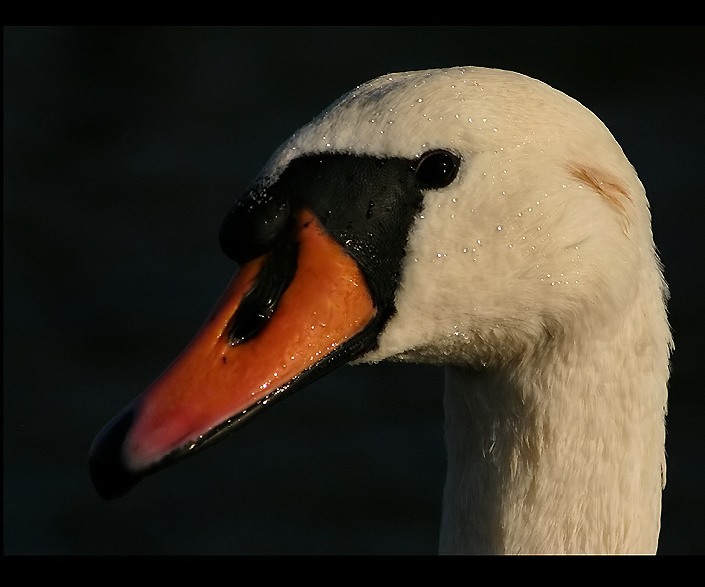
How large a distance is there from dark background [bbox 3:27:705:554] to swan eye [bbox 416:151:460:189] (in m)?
4.60

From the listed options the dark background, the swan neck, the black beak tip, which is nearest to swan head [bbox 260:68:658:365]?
the swan neck

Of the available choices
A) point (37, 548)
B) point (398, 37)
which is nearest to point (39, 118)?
point (398, 37)

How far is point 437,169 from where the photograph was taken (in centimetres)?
302

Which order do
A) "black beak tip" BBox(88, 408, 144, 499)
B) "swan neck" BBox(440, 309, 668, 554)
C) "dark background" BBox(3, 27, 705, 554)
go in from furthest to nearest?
"dark background" BBox(3, 27, 705, 554) < "swan neck" BBox(440, 309, 668, 554) < "black beak tip" BBox(88, 408, 144, 499)

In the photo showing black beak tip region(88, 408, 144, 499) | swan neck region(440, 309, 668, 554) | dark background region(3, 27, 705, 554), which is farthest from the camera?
dark background region(3, 27, 705, 554)

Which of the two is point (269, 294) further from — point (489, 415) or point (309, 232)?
point (489, 415)

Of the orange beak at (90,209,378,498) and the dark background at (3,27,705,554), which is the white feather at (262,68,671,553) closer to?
the orange beak at (90,209,378,498)

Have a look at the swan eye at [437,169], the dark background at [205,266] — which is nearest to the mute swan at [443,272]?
the swan eye at [437,169]

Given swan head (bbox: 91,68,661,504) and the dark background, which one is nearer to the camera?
swan head (bbox: 91,68,661,504)

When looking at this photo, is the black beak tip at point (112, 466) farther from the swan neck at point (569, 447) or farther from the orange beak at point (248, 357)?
the swan neck at point (569, 447)

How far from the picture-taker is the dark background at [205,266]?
25.0ft

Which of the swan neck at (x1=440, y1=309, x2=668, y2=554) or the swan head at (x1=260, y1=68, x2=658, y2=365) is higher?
the swan head at (x1=260, y1=68, x2=658, y2=365)

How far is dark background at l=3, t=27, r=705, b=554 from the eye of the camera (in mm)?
7629

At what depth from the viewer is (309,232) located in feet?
9.95
